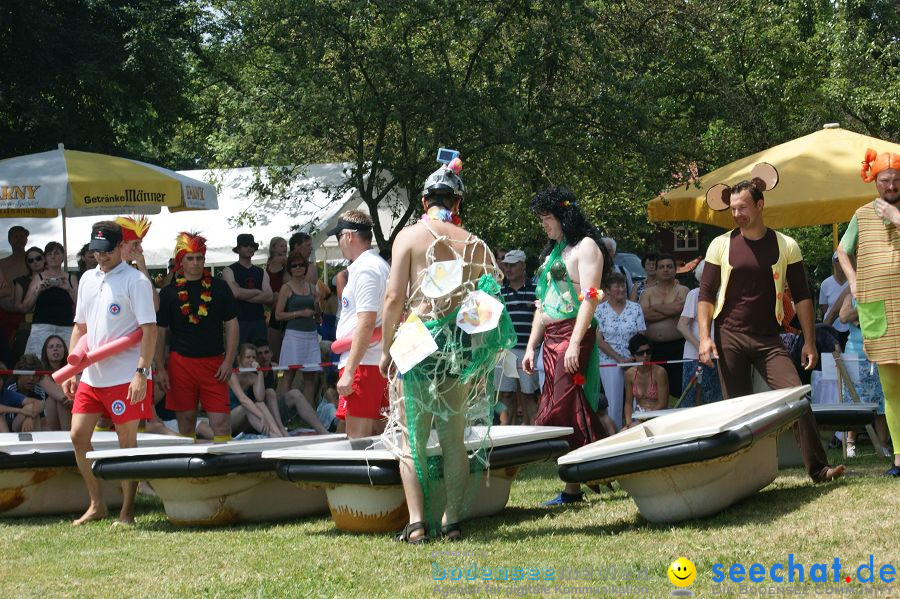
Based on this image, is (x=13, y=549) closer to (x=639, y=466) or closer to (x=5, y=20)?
(x=639, y=466)

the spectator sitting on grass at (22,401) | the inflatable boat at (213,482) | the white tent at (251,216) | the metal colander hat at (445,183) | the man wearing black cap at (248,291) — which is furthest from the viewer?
the white tent at (251,216)

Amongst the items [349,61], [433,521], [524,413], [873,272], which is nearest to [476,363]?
[433,521]

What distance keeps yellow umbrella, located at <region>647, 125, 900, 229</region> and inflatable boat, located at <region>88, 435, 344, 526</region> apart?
18.2ft

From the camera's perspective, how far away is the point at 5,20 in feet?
55.2

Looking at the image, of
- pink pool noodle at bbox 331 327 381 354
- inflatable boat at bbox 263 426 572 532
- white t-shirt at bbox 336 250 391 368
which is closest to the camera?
inflatable boat at bbox 263 426 572 532

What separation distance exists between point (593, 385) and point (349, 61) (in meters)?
6.90

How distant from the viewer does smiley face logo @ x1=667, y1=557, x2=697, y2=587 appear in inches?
188

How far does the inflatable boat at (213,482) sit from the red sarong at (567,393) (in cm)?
176

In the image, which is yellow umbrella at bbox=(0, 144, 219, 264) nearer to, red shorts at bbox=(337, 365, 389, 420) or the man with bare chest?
the man with bare chest

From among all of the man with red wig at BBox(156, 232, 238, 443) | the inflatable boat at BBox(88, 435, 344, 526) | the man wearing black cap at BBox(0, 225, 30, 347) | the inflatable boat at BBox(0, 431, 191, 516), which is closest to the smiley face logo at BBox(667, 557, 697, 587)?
the inflatable boat at BBox(88, 435, 344, 526)

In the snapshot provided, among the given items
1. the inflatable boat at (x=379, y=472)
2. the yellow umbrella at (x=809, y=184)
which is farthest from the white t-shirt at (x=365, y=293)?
the yellow umbrella at (x=809, y=184)

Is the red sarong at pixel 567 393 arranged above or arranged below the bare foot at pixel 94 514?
above

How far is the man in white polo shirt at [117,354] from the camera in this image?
761cm

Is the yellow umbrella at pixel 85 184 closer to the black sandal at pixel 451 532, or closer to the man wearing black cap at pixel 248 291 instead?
the man wearing black cap at pixel 248 291
